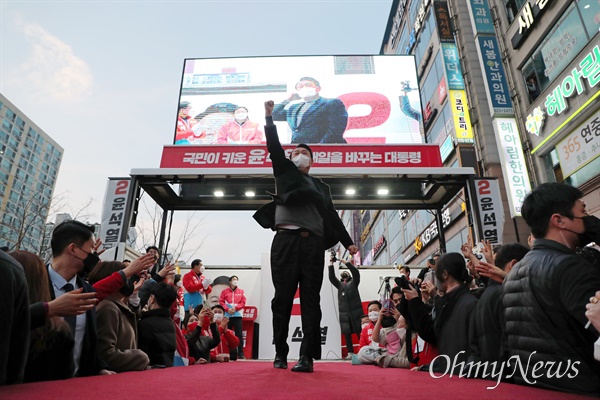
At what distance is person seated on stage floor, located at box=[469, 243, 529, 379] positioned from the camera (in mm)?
2270

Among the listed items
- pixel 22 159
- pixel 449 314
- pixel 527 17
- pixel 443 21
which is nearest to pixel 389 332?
pixel 449 314

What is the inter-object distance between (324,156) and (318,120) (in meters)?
2.14

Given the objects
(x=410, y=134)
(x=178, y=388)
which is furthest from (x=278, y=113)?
(x=178, y=388)

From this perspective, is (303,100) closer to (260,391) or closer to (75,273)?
(75,273)

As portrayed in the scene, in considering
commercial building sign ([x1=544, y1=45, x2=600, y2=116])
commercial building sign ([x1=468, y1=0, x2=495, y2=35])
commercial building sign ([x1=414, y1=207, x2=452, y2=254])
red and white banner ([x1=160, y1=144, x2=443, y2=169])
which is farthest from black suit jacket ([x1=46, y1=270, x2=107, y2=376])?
commercial building sign ([x1=414, y1=207, x2=452, y2=254])

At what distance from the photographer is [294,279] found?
9.09 ft

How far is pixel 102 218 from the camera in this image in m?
6.70

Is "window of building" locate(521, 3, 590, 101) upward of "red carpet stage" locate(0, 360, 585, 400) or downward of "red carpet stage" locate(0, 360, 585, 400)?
upward

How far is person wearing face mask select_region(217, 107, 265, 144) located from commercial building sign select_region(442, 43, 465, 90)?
11.1 meters

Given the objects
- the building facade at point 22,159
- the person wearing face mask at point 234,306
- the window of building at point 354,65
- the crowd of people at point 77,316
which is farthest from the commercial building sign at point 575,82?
the building facade at point 22,159

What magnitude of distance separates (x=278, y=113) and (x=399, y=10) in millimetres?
21698

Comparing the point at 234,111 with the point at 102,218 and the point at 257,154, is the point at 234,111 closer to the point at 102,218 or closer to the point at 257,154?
the point at 257,154

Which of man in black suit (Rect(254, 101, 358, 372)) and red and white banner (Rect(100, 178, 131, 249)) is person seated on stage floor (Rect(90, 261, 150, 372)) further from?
red and white banner (Rect(100, 178, 131, 249))

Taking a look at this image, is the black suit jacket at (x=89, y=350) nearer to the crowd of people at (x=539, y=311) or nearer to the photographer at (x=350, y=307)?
the crowd of people at (x=539, y=311)
